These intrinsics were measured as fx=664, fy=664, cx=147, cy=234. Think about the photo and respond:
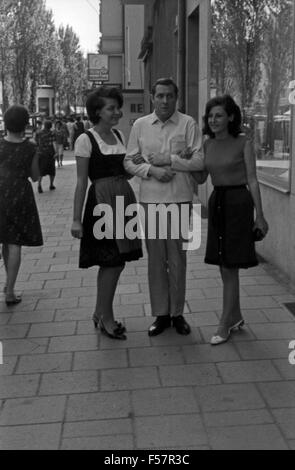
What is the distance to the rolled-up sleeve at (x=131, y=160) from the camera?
4.55 m

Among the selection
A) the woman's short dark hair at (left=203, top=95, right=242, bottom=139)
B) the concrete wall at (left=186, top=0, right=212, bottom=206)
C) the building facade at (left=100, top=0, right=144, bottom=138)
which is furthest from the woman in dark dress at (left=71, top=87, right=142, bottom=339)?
the building facade at (left=100, top=0, right=144, bottom=138)

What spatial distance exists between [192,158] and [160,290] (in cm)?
101

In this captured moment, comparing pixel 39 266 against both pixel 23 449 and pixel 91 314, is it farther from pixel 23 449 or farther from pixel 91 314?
pixel 23 449

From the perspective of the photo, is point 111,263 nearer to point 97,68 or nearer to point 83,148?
point 83,148

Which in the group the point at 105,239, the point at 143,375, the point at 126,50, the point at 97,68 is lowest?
the point at 143,375

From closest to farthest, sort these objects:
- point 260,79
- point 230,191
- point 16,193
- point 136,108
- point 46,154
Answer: point 230,191, point 16,193, point 260,79, point 46,154, point 136,108

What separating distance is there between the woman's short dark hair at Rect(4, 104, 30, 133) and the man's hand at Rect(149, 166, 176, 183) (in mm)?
1569

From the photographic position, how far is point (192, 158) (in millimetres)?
4543

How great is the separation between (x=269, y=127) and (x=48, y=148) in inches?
326

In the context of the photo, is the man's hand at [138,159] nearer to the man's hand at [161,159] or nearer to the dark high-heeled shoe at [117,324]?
the man's hand at [161,159]

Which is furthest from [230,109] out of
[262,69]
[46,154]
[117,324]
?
[46,154]

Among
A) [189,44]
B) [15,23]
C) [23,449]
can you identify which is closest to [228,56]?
[189,44]

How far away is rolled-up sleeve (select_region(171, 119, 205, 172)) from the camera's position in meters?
4.53

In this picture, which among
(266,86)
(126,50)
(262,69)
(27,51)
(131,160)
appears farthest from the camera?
(27,51)
